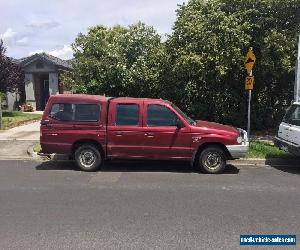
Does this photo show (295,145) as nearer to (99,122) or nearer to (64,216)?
(99,122)

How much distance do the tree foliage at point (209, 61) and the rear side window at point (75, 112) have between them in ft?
17.7

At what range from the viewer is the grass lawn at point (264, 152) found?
1154 centimetres

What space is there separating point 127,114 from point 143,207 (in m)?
3.53

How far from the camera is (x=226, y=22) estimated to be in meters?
14.6

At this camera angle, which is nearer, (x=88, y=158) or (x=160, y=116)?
(x=160, y=116)

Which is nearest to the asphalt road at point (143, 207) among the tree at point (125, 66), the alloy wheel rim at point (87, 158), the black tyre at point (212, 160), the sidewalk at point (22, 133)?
the black tyre at point (212, 160)

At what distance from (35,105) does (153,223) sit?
86.0 feet

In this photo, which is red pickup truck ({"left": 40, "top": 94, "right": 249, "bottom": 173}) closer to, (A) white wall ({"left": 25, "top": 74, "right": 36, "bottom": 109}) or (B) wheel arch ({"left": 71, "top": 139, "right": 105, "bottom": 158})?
(B) wheel arch ({"left": 71, "top": 139, "right": 105, "bottom": 158})

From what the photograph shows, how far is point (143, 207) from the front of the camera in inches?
276

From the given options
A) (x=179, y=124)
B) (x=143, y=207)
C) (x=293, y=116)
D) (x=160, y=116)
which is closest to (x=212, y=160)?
(x=179, y=124)

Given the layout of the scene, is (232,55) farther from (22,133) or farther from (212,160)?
(22,133)

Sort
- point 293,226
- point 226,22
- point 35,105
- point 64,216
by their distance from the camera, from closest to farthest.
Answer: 1. point 293,226
2. point 64,216
3. point 226,22
4. point 35,105

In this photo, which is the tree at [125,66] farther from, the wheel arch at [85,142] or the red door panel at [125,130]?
the wheel arch at [85,142]

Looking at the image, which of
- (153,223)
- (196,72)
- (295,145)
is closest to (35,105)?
(196,72)
